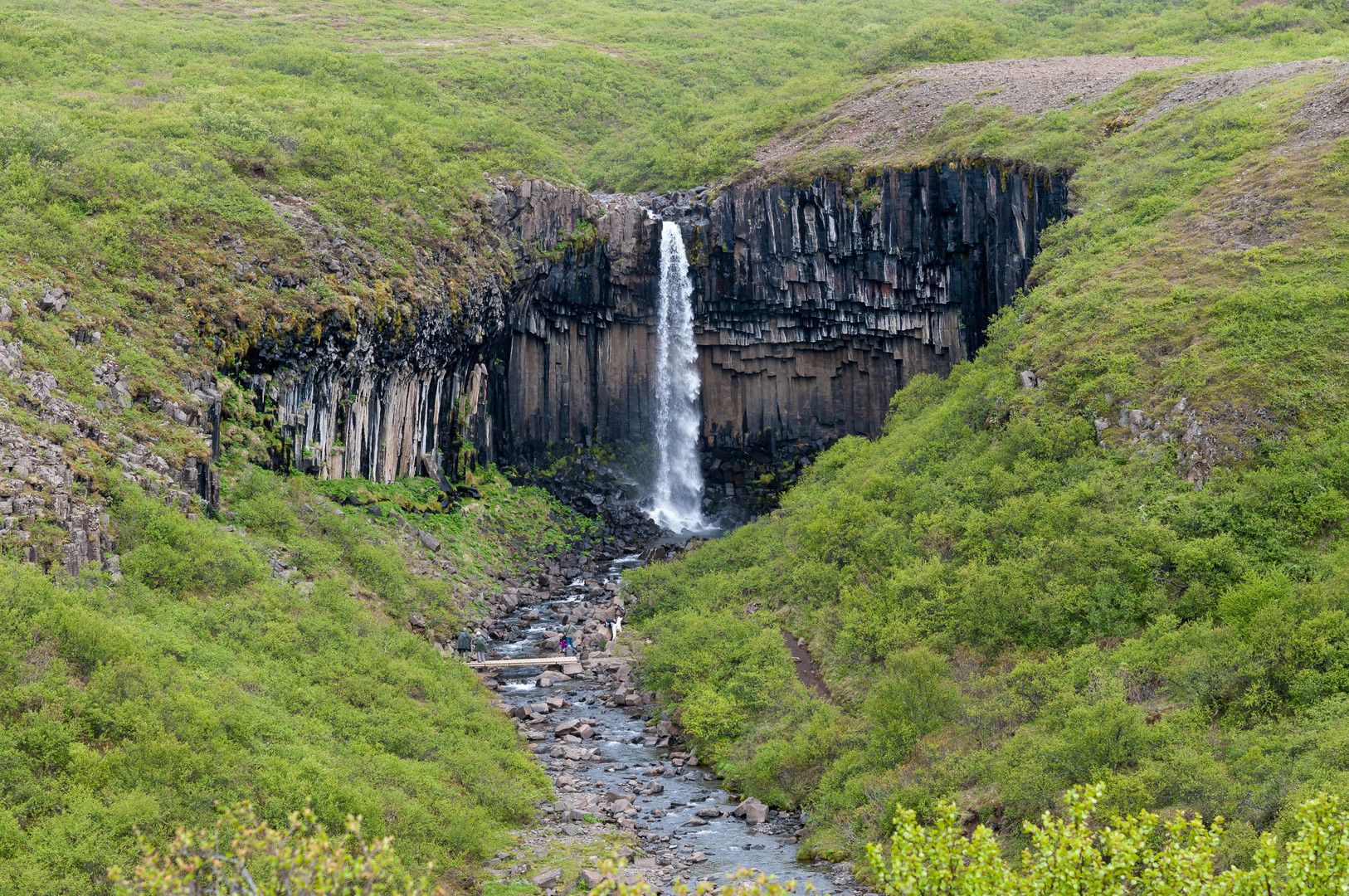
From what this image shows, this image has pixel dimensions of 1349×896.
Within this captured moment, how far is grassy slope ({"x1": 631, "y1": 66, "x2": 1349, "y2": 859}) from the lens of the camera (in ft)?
61.8

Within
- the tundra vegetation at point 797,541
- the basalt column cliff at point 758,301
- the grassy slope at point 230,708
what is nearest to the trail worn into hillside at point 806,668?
the tundra vegetation at point 797,541

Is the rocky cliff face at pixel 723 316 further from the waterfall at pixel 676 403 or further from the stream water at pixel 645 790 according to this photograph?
the stream water at pixel 645 790

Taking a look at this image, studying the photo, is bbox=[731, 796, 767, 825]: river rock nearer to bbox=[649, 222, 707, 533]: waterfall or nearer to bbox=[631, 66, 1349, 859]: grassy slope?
bbox=[631, 66, 1349, 859]: grassy slope

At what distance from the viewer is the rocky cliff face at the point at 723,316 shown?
4525cm

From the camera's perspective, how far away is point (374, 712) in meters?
23.9

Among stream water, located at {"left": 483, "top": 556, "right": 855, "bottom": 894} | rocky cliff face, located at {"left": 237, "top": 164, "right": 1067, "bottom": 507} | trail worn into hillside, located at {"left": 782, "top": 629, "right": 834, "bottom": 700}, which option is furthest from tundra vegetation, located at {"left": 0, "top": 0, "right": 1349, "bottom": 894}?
rocky cliff face, located at {"left": 237, "top": 164, "right": 1067, "bottom": 507}

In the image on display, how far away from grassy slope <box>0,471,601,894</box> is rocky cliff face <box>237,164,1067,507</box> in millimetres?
14887

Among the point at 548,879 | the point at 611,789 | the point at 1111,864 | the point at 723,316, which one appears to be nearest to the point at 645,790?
the point at 611,789

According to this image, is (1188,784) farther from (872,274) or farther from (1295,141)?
(872,274)

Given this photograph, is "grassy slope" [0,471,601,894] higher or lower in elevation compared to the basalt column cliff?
lower

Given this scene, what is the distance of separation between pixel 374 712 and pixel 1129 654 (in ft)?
56.0

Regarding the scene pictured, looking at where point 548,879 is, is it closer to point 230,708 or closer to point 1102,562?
point 230,708

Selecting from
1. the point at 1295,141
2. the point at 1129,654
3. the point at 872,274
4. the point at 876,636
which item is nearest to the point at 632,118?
the point at 872,274

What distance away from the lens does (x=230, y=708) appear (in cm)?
1967
